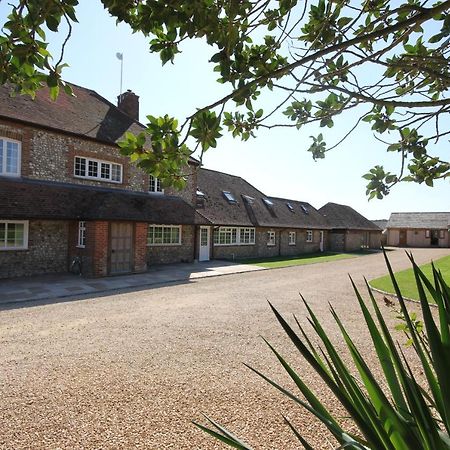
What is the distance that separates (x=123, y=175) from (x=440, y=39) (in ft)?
53.7

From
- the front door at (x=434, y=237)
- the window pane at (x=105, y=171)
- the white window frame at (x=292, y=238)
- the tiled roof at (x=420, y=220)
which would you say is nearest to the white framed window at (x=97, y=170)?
the window pane at (x=105, y=171)

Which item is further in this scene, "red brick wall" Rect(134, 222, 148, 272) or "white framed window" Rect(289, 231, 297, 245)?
"white framed window" Rect(289, 231, 297, 245)

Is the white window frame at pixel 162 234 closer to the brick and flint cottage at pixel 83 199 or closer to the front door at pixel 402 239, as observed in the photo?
the brick and flint cottage at pixel 83 199

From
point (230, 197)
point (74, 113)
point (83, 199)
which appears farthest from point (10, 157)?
point (230, 197)

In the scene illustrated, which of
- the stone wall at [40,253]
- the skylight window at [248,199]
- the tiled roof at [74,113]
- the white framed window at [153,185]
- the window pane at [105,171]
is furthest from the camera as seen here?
the skylight window at [248,199]

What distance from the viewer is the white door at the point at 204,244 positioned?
2233cm

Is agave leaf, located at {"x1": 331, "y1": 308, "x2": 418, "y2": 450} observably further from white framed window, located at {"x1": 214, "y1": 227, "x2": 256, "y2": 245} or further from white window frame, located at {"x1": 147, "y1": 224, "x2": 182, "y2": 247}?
white framed window, located at {"x1": 214, "y1": 227, "x2": 256, "y2": 245}

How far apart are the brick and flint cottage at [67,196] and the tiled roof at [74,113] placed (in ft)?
0.20

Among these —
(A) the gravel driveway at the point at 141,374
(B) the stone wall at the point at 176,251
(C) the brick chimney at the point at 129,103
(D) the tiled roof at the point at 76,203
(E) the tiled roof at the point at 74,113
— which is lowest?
(A) the gravel driveway at the point at 141,374

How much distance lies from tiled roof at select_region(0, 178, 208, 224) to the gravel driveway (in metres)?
5.14

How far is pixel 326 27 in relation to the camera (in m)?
3.19

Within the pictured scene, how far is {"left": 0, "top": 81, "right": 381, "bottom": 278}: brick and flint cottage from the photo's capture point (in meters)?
13.6

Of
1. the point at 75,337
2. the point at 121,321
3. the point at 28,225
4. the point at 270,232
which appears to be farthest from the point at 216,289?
the point at 270,232

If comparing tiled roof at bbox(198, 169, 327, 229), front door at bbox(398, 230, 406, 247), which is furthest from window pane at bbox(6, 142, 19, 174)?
front door at bbox(398, 230, 406, 247)
